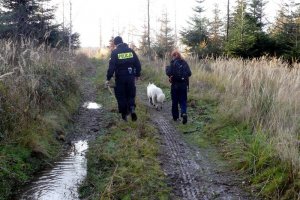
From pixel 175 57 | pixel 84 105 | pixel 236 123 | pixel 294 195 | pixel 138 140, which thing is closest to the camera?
pixel 294 195

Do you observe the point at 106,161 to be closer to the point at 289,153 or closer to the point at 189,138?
the point at 189,138

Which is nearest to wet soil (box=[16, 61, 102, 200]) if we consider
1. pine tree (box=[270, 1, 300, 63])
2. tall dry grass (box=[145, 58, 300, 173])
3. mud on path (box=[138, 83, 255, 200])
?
mud on path (box=[138, 83, 255, 200])

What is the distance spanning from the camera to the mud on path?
180 inches

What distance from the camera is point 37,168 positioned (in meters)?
5.76

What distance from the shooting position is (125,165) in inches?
212

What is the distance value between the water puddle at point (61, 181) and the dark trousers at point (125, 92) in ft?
6.62

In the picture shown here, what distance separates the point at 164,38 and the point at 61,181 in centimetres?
2812

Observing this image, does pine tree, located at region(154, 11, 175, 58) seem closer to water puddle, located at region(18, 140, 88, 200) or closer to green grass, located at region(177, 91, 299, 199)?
green grass, located at region(177, 91, 299, 199)

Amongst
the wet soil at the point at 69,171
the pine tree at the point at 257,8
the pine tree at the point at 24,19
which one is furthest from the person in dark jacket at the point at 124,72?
the pine tree at the point at 257,8

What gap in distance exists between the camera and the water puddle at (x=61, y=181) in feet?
15.7

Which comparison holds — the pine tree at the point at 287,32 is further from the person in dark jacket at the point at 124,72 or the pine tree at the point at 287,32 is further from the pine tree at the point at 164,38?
the person in dark jacket at the point at 124,72

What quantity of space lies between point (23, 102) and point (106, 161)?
2.07 metres

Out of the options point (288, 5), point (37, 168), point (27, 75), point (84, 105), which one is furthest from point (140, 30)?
point (37, 168)

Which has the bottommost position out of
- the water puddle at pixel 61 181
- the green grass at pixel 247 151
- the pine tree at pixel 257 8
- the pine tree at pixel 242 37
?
the water puddle at pixel 61 181
